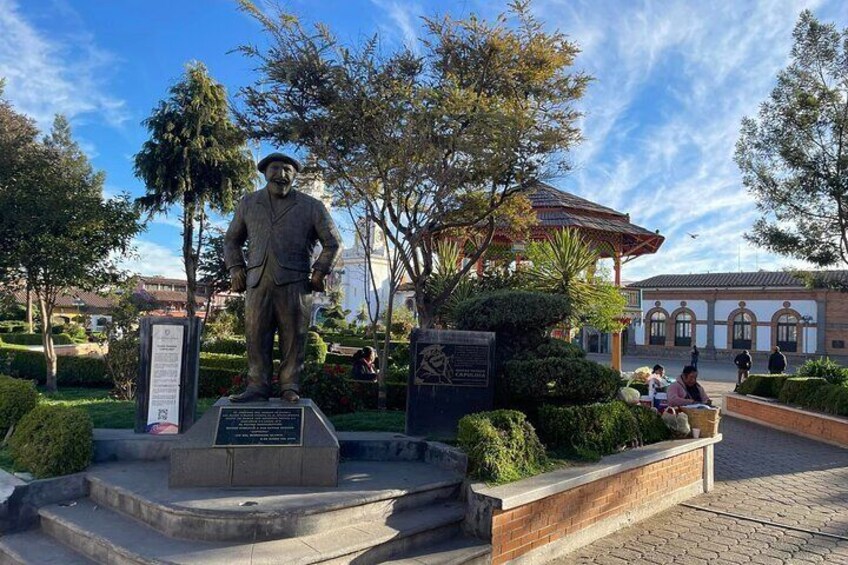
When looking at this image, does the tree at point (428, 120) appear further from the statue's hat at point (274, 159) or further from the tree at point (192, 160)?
the tree at point (192, 160)

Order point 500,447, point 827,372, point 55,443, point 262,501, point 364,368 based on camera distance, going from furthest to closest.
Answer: point 827,372 < point 364,368 < point 500,447 < point 55,443 < point 262,501

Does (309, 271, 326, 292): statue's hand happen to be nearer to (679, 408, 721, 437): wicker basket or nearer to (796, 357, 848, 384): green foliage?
(679, 408, 721, 437): wicker basket

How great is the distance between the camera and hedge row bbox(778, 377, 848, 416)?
431 inches

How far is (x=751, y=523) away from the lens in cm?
609

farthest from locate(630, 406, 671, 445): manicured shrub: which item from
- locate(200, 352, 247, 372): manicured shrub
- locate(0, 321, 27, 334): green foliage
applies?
locate(0, 321, 27, 334): green foliage

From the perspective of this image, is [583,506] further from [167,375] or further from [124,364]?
[124,364]

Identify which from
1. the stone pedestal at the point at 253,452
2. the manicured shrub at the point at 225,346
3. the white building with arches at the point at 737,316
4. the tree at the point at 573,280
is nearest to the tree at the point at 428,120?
the tree at the point at 573,280

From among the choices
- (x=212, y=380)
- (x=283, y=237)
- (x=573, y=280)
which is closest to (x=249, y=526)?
(x=283, y=237)

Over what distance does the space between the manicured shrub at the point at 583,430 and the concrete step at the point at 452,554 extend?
5.81ft

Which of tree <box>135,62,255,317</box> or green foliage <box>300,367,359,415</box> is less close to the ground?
tree <box>135,62,255,317</box>

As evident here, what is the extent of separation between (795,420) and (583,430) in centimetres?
779

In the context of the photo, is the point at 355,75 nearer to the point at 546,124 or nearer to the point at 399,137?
the point at 399,137

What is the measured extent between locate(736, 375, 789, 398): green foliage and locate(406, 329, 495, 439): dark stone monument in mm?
9771

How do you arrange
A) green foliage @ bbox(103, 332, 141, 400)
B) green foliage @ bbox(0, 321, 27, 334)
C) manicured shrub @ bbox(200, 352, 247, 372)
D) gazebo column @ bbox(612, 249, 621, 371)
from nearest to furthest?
green foliage @ bbox(103, 332, 141, 400), manicured shrub @ bbox(200, 352, 247, 372), gazebo column @ bbox(612, 249, 621, 371), green foliage @ bbox(0, 321, 27, 334)
